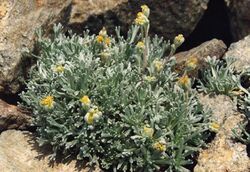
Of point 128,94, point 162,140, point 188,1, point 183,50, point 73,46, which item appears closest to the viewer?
point 162,140

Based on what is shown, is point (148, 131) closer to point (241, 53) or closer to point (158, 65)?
point (158, 65)

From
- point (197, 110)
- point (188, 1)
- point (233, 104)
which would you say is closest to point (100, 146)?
point (197, 110)

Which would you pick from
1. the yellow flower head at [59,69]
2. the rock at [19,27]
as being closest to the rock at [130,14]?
the rock at [19,27]

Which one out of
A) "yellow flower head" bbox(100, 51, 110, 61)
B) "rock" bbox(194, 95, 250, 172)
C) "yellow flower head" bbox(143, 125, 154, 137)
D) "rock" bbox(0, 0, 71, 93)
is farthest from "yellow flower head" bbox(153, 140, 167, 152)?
"rock" bbox(0, 0, 71, 93)

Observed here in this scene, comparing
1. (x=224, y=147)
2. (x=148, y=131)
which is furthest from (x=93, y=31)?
(x=224, y=147)

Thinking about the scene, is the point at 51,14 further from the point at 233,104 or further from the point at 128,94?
the point at 233,104

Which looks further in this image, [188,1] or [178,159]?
[188,1]

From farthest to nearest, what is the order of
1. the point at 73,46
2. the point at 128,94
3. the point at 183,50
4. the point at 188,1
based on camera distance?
the point at 183,50 → the point at 188,1 → the point at 73,46 → the point at 128,94
